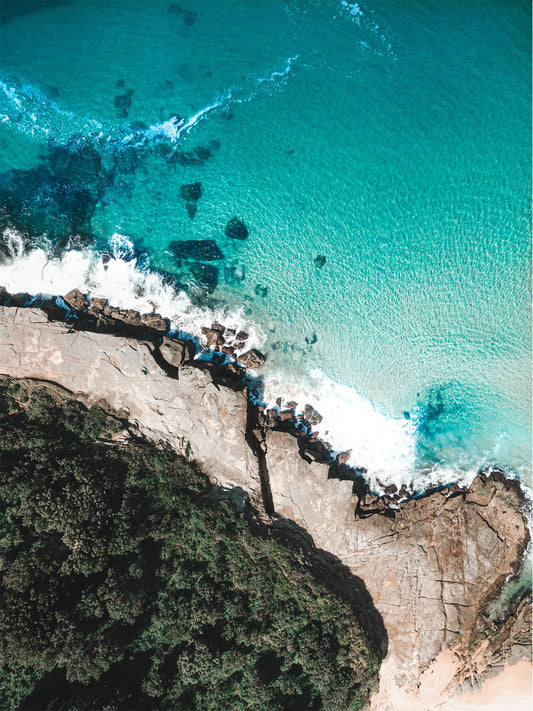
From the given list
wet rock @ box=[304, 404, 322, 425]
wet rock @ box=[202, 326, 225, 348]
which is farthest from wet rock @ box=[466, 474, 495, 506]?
wet rock @ box=[202, 326, 225, 348]

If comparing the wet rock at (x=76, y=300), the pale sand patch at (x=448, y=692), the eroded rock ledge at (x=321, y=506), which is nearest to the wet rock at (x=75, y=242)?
the wet rock at (x=76, y=300)

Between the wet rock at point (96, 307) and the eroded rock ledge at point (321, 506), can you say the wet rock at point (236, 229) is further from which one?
the wet rock at point (96, 307)

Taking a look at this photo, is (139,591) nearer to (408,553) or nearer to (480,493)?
(408,553)

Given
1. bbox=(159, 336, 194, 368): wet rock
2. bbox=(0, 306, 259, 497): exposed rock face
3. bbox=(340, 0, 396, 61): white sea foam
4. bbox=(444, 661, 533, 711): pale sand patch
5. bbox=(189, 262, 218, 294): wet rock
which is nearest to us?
bbox=(0, 306, 259, 497): exposed rock face

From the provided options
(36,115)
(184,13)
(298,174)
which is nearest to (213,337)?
(298,174)

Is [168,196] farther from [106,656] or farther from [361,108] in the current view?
[106,656]

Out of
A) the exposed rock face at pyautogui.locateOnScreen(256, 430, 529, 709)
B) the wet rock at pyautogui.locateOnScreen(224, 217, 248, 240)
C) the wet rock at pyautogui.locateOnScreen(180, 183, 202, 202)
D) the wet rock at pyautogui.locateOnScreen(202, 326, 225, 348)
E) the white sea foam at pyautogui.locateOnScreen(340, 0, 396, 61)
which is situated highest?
the white sea foam at pyautogui.locateOnScreen(340, 0, 396, 61)

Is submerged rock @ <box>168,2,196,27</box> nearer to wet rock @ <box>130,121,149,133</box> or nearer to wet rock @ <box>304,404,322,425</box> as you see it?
wet rock @ <box>130,121,149,133</box>
